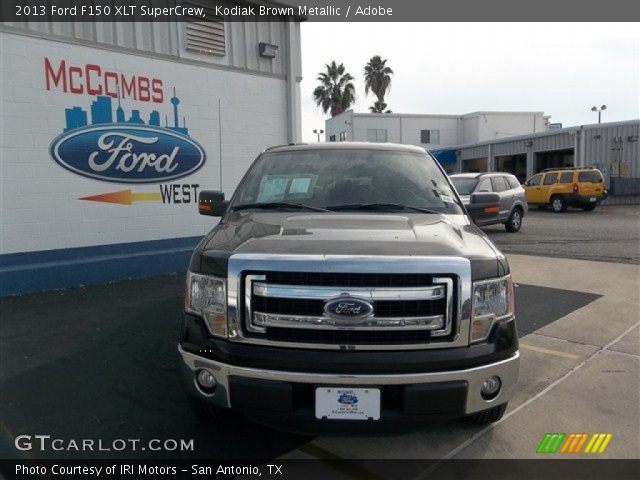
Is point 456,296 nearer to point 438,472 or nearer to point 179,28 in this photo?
point 438,472

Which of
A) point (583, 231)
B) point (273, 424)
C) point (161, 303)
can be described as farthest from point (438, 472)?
point (583, 231)

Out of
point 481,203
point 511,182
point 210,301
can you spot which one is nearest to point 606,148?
point 511,182

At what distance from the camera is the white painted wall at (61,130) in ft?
19.0

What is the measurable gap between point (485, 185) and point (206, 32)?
8240 mm

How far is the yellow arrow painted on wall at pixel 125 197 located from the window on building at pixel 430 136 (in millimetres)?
36305

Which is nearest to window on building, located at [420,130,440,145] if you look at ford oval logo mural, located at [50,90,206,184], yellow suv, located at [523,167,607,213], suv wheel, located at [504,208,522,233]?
yellow suv, located at [523,167,607,213]

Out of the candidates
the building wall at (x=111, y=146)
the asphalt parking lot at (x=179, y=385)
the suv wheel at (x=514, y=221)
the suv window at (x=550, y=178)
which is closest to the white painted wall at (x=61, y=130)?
the building wall at (x=111, y=146)

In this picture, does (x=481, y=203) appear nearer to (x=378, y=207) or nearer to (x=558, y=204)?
(x=378, y=207)

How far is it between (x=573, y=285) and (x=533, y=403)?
4.04 m

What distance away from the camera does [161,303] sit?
5566mm

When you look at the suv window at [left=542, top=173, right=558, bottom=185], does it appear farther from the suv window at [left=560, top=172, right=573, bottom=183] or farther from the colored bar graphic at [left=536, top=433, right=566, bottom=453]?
the colored bar graphic at [left=536, top=433, right=566, bottom=453]

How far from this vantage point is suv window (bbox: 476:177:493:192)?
12367 mm

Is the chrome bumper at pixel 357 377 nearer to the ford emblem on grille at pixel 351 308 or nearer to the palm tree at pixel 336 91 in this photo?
the ford emblem on grille at pixel 351 308

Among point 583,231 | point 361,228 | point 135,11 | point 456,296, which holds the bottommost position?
point 583,231
